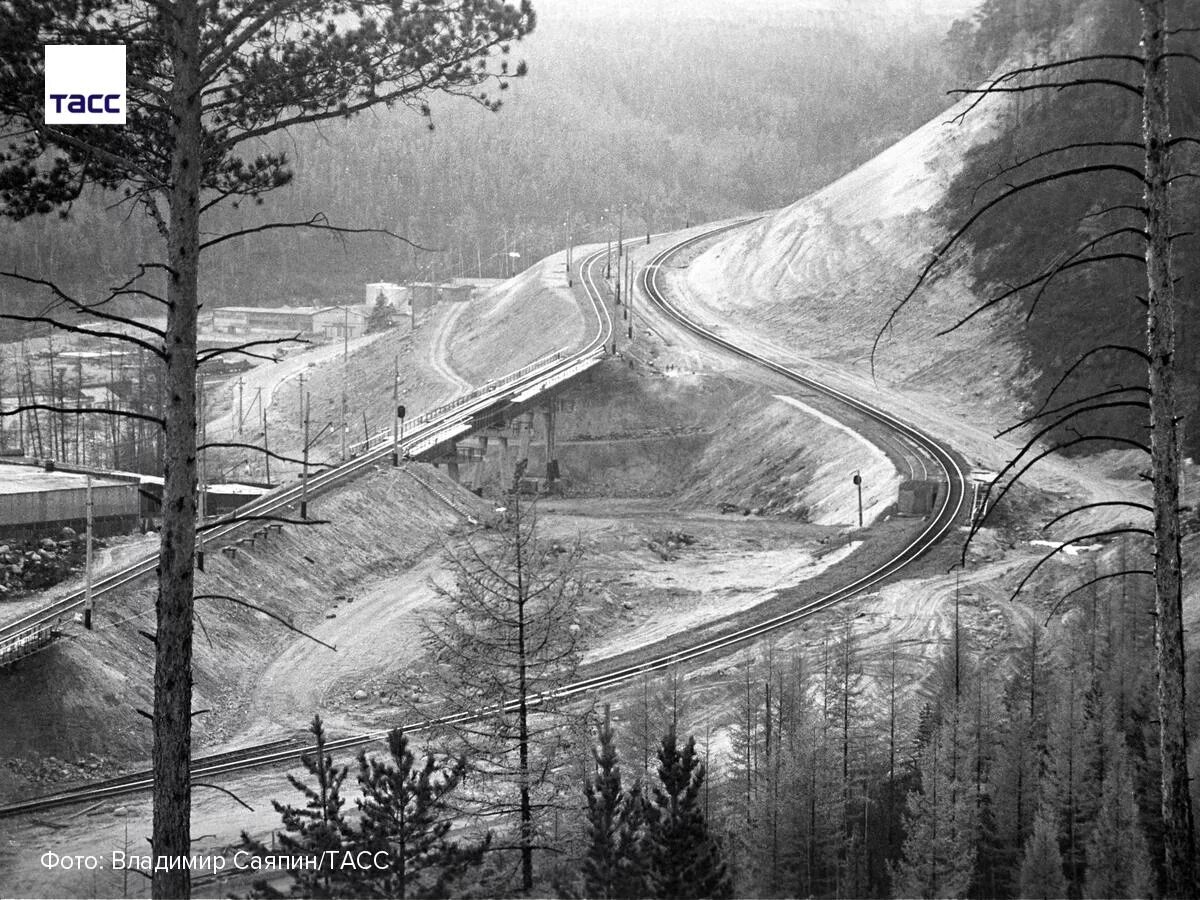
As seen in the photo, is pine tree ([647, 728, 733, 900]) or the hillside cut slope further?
the hillside cut slope

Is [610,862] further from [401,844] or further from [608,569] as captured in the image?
[608,569]

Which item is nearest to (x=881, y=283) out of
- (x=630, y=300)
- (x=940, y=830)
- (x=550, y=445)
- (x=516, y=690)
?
(x=630, y=300)

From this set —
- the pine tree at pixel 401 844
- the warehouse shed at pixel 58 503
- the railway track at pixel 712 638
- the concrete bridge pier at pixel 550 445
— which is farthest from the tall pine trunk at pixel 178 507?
the concrete bridge pier at pixel 550 445

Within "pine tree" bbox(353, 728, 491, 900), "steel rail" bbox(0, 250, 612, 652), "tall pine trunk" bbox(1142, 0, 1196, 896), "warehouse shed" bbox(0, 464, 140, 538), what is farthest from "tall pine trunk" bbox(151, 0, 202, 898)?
"warehouse shed" bbox(0, 464, 140, 538)

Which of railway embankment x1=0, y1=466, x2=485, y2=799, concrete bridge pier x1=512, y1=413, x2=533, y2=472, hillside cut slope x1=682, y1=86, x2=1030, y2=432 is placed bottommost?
railway embankment x1=0, y1=466, x2=485, y2=799

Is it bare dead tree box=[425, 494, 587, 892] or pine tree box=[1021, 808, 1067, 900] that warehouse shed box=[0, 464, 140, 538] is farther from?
pine tree box=[1021, 808, 1067, 900]

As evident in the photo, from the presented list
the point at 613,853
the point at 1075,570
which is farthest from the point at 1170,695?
the point at 1075,570
